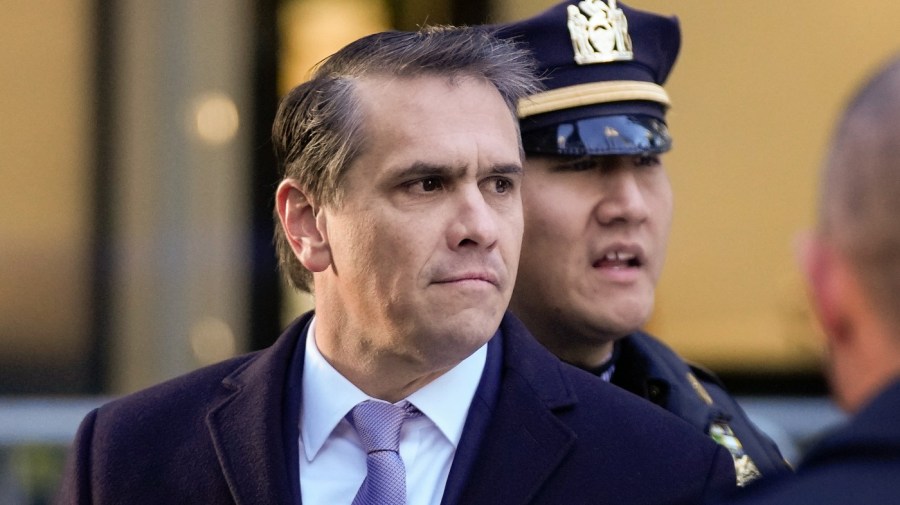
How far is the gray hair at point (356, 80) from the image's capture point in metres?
2.72

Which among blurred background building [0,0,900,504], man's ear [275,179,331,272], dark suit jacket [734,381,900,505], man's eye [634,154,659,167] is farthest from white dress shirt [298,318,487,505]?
blurred background building [0,0,900,504]

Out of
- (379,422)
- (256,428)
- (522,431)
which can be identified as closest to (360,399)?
(379,422)

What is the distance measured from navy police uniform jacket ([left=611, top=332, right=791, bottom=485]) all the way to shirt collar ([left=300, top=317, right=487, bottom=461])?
0.41m

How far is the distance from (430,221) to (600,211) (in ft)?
1.39

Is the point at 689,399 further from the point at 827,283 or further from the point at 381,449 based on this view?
the point at 827,283

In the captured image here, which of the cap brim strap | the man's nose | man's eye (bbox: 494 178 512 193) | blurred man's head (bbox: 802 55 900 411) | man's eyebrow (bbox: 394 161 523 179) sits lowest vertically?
the man's nose

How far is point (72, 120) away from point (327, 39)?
1146 millimetres

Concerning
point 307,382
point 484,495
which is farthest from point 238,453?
point 484,495

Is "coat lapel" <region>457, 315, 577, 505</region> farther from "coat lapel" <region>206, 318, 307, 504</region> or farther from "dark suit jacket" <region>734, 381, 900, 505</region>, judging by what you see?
"dark suit jacket" <region>734, 381, 900, 505</region>

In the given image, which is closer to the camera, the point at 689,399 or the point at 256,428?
the point at 256,428

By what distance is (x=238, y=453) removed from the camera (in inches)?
104

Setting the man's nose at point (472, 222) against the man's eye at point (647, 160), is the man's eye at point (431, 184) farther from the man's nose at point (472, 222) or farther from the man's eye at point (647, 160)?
the man's eye at point (647, 160)

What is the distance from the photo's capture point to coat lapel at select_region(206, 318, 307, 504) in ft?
8.45

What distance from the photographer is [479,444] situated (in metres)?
2.59
